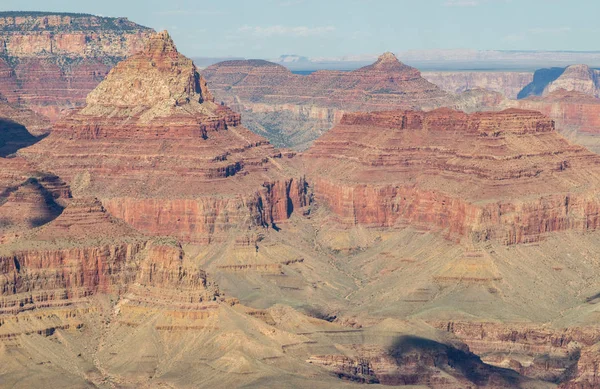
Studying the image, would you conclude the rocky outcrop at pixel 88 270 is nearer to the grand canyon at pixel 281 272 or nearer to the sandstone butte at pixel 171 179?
the grand canyon at pixel 281 272

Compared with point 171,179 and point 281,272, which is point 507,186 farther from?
point 171,179

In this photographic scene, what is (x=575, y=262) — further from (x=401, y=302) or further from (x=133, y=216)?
(x=133, y=216)

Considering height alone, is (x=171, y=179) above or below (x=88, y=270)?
below

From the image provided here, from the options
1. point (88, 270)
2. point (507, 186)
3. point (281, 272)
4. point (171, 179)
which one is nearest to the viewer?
point (88, 270)

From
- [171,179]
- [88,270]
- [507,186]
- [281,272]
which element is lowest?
[281,272]

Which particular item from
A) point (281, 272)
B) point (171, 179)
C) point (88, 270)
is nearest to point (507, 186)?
point (281, 272)

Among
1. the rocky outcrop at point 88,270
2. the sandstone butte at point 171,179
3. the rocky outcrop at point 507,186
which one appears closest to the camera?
the rocky outcrop at point 88,270

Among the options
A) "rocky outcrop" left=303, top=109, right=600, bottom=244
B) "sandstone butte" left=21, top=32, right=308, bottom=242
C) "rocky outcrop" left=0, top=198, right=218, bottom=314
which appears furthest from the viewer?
"sandstone butte" left=21, top=32, right=308, bottom=242

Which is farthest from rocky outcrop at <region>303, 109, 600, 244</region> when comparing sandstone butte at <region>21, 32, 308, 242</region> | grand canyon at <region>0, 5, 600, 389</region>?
sandstone butte at <region>21, 32, 308, 242</region>

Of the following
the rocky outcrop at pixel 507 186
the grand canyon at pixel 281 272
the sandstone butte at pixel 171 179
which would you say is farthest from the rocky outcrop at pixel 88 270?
the rocky outcrop at pixel 507 186

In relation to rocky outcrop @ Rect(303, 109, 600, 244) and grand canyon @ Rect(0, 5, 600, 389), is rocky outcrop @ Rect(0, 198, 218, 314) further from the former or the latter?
rocky outcrop @ Rect(303, 109, 600, 244)

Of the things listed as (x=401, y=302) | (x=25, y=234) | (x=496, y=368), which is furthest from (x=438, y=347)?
(x=25, y=234)
